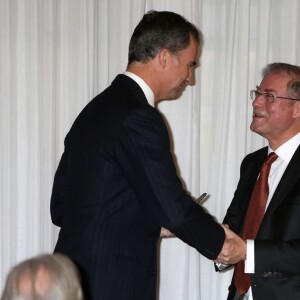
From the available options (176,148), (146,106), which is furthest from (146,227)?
(176,148)

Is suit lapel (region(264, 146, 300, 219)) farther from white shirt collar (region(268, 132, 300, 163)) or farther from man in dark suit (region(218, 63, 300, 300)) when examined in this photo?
white shirt collar (region(268, 132, 300, 163))

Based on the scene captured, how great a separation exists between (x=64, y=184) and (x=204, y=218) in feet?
1.97

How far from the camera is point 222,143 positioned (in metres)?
3.30

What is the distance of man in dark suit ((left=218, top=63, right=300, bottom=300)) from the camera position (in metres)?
2.43

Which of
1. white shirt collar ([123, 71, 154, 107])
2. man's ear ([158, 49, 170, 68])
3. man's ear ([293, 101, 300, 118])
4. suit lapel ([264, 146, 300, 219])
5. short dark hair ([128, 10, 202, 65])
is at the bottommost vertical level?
suit lapel ([264, 146, 300, 219])

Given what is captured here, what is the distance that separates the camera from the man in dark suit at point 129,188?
6.91 ft

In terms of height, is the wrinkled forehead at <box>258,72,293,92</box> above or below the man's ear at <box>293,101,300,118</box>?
above

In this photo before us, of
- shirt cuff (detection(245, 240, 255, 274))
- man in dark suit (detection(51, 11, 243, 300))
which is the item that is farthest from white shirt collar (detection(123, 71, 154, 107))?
shirt cuff (detection(245, 240, 255, 274))

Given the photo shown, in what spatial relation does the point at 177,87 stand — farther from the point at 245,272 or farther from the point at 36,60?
the point at 36,60

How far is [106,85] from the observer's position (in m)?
3.27

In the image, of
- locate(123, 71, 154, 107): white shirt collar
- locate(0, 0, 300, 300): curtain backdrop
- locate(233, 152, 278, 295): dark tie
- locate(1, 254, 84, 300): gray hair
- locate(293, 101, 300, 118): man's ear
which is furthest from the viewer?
locate(0, 0, 300, 300): curtain backdrop

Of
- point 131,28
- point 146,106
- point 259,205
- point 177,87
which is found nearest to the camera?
point 146,106

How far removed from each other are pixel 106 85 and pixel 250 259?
1.29 m

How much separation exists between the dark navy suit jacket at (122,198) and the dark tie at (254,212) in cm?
41
